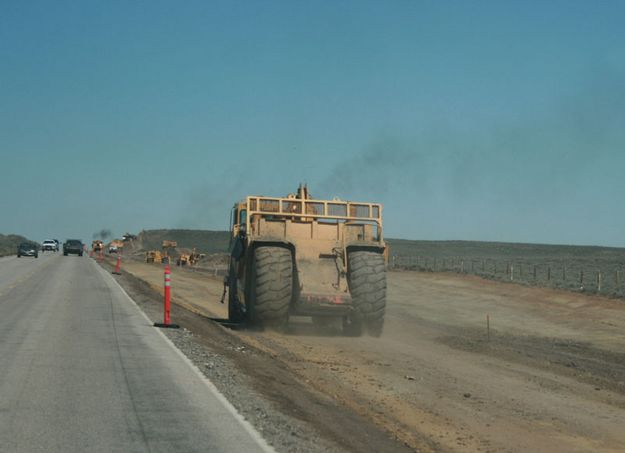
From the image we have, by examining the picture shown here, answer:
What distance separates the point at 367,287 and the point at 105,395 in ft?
33.5

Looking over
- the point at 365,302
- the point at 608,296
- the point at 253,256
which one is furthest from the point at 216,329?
the point at 608,296

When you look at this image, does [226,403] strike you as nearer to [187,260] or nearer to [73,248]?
[187,260]

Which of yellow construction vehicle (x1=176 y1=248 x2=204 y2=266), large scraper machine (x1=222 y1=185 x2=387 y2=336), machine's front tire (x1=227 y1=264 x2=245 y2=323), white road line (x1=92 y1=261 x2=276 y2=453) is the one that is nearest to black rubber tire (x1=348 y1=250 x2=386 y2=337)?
large scraper machine (x1=222 y1=185 x2=387 y2=336)

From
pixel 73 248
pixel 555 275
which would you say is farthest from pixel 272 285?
pixel 73 248

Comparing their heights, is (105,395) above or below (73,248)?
below

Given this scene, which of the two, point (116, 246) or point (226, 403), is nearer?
point (226, 403)

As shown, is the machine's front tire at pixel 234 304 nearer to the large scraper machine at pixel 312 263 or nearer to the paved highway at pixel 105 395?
the large scraper machine at pixel 312 263

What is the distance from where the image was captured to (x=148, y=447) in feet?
25.4

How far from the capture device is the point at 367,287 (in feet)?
64.4

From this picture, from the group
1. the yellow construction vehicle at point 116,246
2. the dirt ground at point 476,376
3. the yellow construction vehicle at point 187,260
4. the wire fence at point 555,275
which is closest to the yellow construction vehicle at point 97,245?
the yellow construction vehicle at point 116,246

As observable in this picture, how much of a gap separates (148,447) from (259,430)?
1.31 meters

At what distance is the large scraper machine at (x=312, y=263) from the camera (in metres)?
19.3

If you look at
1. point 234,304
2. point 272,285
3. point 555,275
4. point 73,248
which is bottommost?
point 234,304

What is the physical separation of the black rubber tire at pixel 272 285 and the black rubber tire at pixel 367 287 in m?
1.47
